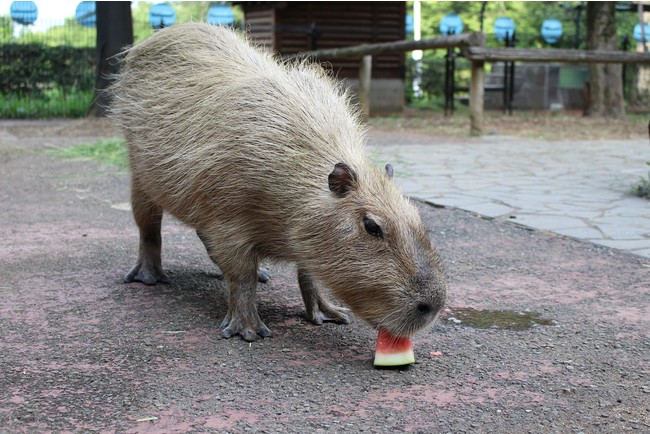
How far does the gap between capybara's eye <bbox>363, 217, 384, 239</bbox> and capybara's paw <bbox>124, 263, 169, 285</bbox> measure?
1881 millimetres

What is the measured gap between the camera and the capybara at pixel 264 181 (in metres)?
3.40

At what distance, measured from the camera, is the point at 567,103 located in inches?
968

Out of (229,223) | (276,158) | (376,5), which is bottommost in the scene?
(229,223)

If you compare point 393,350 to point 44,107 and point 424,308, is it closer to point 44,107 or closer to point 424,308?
point 424,308

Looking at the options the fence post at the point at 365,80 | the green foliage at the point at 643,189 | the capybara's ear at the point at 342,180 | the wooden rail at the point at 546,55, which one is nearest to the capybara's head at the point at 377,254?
the capybara's ear at the point at 342,180

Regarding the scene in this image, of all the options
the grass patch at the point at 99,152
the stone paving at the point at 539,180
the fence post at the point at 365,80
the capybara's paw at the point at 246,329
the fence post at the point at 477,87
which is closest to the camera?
the capybara's paw at the point at 246,329

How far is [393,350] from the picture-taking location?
3.48 metres

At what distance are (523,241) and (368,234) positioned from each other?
2.93 m

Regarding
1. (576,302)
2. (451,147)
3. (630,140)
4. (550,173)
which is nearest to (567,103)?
(630,140)

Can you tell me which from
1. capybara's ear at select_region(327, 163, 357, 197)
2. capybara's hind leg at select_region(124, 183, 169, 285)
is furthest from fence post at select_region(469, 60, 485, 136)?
capybara's ear at select_region(327, 163, 357, 197)

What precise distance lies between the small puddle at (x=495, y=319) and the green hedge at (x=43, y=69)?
17.3 metres

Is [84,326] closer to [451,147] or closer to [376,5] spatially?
[451,147]

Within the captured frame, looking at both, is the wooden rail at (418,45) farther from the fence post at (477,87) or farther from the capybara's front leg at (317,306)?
the capybara's front leg at (317,306)

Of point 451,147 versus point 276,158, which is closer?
point 276,158
